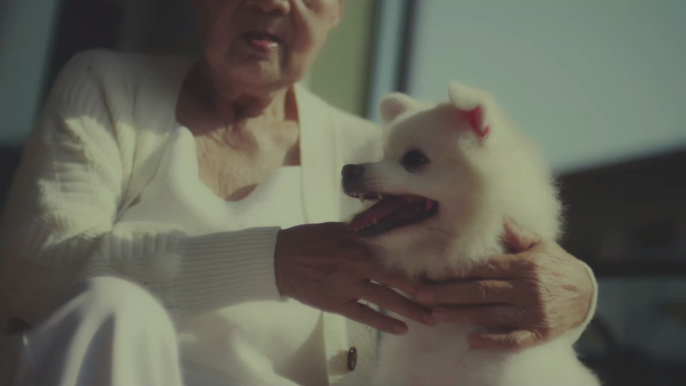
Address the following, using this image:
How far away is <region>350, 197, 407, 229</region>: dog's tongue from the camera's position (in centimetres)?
82

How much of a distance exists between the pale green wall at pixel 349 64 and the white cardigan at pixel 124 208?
41 cm

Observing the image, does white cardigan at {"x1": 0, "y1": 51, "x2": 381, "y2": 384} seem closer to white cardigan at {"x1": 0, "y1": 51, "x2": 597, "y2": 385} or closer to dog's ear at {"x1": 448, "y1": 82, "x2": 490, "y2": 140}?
white cardigan at {"x1": 0, "y1": 51, "x2": 597, "y2": 385}

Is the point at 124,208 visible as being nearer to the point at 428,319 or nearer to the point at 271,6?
the point at 271,6

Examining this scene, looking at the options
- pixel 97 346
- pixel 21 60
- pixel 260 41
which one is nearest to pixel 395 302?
pixel 97 346

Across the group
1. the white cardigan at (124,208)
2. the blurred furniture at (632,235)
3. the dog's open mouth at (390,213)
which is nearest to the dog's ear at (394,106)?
the white cardigan at (124,208)

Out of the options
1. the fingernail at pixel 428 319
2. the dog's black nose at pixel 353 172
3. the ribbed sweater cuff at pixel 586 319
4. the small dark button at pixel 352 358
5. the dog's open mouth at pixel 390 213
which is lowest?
the small dark button at pixel 352 358

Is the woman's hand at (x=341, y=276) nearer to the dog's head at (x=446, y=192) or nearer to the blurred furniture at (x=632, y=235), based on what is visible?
the dog's head at (x=446, y=192)

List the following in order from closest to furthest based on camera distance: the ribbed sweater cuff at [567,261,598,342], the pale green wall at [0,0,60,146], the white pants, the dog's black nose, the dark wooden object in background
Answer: the white pants, the dog's black nose, the ribbed sweater cuff at [567,261,598,342], the pale green wall at [0,0,60,146], the dark wooden object in background

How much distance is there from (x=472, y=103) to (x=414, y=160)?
0.35 ft

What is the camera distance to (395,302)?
0.82 meters

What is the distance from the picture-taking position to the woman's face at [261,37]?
1.02m

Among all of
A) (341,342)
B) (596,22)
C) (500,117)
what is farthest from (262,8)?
(596,22)

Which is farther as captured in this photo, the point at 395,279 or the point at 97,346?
the point at 395,279

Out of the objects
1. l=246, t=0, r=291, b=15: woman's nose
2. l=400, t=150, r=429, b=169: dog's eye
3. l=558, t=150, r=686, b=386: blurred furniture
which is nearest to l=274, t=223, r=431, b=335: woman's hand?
l=400, t=150, r=429, b=169: dog's eye
